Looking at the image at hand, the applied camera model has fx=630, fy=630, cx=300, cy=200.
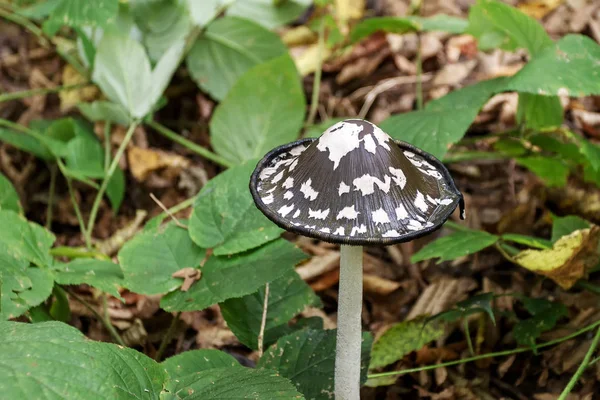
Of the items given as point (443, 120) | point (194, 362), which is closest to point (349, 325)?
point (194, 362)

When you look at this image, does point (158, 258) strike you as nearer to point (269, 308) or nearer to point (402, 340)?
point (269, 308)

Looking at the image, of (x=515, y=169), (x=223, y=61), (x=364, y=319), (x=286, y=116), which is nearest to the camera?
(x=364, y=319)

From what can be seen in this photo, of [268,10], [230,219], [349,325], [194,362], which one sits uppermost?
[268,10]

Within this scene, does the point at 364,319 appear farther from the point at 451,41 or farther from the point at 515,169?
the point at 451,41

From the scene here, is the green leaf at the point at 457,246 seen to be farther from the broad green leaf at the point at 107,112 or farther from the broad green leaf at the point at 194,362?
the broad green leaf at the point at 107,112

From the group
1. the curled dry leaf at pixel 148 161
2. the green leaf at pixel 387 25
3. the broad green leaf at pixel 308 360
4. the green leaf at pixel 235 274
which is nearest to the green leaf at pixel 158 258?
the green leaf at pixel 235 274

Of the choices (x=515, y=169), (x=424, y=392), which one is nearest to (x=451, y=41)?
(x=515, y=169)
